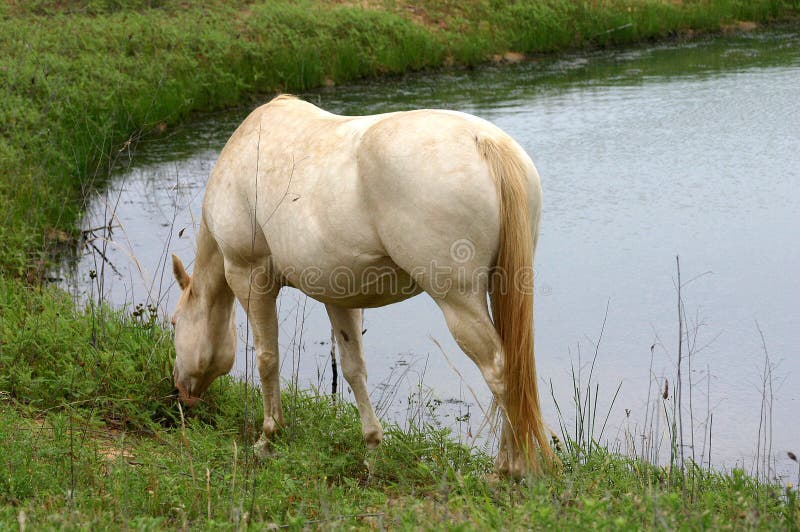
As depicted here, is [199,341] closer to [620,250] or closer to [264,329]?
[264,329]

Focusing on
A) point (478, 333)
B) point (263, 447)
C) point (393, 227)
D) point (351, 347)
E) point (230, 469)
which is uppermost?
point (393, 227)

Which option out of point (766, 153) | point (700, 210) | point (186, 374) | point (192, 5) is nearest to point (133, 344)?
point (186, 374)

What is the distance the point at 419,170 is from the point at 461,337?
58cm

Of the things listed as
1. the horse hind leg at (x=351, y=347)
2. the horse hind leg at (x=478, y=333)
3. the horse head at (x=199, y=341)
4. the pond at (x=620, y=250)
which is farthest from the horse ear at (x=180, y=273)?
the horse hind leg at (x=478, y=333)

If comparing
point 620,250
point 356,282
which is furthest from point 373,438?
point 620,250

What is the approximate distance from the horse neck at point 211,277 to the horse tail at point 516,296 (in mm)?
1576

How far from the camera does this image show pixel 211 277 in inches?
180

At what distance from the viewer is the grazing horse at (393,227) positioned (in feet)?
10.7

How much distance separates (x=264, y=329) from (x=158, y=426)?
64 centimetres

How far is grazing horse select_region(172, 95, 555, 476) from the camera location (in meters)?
3.27

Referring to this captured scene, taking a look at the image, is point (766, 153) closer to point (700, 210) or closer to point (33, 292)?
point (700, 210)

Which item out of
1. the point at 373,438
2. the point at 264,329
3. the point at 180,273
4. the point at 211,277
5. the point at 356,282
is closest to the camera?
the point at 356,282

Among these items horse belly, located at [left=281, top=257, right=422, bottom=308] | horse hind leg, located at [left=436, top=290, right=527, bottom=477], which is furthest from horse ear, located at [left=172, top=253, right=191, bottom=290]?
horse hind leg, located at [left=436, top=290, right=527, bottom=477]

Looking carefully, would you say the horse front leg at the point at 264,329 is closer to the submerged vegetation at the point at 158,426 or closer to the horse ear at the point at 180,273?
the submerged vegetation at the point at 158,426
